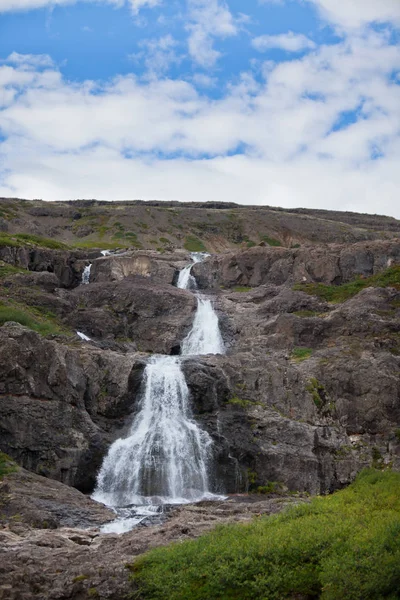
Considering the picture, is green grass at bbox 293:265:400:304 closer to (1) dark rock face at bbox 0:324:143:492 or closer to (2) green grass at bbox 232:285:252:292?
(2) green grass at bbox 232:285:252:292

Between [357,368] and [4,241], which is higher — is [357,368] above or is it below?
below

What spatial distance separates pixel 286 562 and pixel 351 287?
45.7 m

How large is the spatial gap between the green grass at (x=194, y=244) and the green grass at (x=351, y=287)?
2442 inches

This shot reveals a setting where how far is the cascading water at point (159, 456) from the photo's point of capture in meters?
34.5

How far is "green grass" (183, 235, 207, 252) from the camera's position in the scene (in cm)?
12439

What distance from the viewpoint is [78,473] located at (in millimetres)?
35250

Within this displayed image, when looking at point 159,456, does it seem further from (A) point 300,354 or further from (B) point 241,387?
(A) point 300,354

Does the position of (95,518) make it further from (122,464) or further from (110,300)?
(110,300)

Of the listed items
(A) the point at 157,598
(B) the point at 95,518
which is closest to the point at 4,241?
(B) the point at 95,518

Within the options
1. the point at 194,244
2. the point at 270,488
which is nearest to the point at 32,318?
the point at 270,488

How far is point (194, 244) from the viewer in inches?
5002

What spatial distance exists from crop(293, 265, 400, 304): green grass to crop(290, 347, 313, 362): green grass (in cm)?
1144

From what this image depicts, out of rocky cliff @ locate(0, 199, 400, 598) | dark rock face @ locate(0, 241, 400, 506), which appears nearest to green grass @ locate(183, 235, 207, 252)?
rocky cliff @ locate(0, 199, 400, 598)

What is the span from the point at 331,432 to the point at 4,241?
45.8 m
